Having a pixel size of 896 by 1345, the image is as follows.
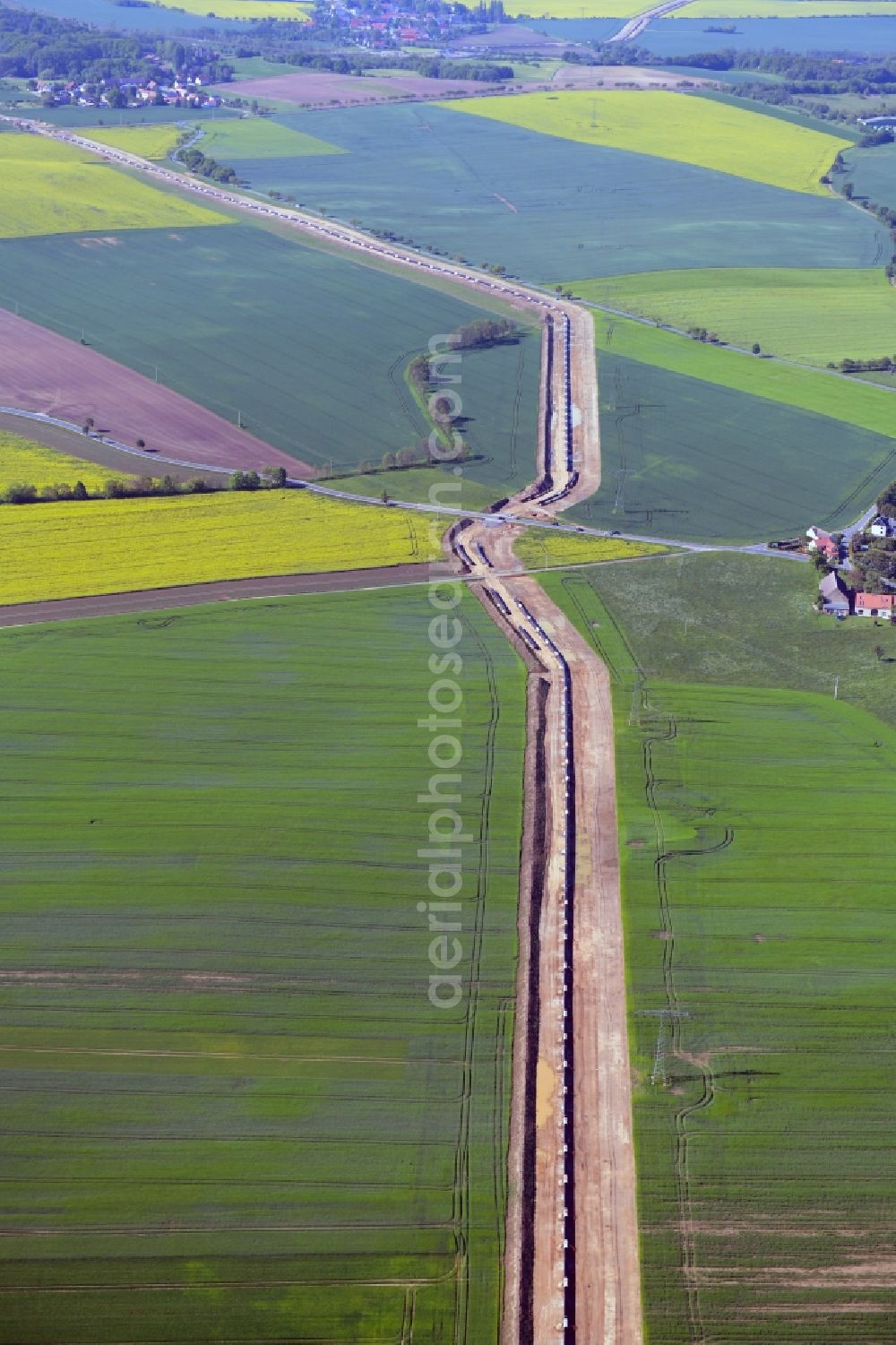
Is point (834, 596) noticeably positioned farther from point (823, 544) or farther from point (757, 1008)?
point (757, 1008)

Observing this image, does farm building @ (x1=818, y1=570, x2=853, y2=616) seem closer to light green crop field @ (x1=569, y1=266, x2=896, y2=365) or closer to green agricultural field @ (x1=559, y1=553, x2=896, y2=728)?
green agricultural field @ (x1=559, y1=553, x2=896, y2=728)

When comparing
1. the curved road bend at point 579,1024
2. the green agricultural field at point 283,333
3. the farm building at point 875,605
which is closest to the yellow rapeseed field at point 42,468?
the green agricultural field at point 283,333

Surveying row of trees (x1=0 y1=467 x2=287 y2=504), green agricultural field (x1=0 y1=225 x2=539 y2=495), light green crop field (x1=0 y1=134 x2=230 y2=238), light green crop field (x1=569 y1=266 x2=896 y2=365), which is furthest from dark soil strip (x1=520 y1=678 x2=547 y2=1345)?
light green crop field (x1=0 y1=134 x2=230 y2=238)

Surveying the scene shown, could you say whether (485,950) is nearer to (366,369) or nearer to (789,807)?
(789,807)

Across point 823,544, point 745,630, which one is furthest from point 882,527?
point 745,630

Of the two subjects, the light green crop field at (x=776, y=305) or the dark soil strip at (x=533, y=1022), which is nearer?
the dark soil strip at (x=533, y=1022)

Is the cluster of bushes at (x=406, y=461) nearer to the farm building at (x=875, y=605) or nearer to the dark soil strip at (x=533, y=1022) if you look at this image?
the farm building at (x=875, y=605)
